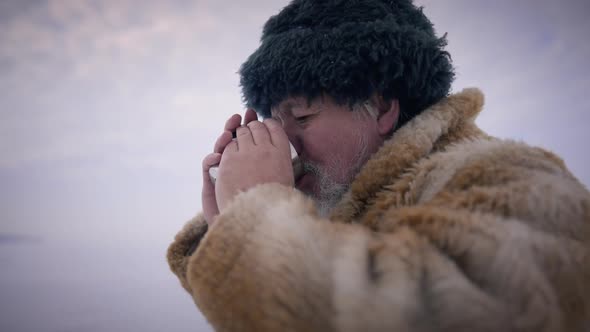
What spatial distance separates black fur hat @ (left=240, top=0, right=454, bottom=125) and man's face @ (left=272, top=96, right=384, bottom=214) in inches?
2.6

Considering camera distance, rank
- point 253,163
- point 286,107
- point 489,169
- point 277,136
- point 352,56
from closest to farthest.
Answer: point 489,169
point 253,163
point 277,136
point 352,56
point 286,107

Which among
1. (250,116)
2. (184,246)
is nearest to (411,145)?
(250,116)

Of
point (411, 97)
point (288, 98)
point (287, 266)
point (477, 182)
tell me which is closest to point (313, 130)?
point (288, 98)

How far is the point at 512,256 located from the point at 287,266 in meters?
0.44

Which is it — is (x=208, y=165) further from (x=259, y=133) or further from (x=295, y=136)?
(x=295, y=136)

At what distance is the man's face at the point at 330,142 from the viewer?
1.32 meters

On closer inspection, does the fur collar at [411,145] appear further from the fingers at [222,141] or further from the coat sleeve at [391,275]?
the fingers at [222,141]

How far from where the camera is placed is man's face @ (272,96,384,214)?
132 cm

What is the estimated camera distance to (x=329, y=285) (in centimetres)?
59

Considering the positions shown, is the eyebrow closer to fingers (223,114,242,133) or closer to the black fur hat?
the black fur hat

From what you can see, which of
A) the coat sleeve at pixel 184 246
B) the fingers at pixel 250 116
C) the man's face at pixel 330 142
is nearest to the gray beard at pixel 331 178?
the man's face at pixel 330 142

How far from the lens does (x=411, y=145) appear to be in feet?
3.55

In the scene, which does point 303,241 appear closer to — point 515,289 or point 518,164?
point 515,289

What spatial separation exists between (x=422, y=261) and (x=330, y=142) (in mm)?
790
